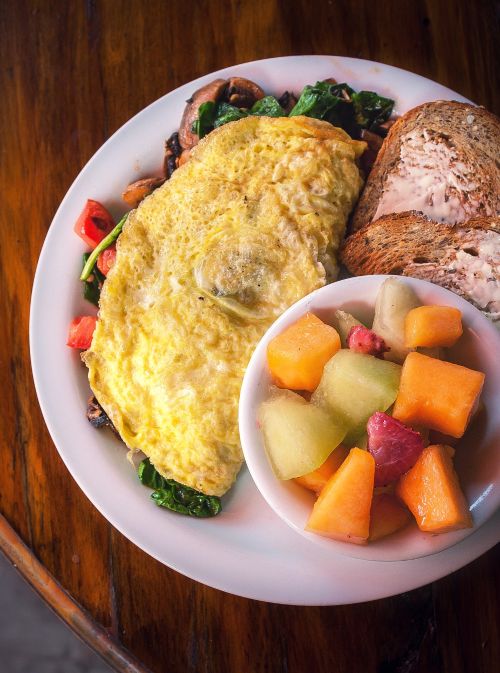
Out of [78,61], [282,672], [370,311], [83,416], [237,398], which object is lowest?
[282,672]

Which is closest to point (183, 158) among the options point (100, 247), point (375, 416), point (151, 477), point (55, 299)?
point (100, 247)

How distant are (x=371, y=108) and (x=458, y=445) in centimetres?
141

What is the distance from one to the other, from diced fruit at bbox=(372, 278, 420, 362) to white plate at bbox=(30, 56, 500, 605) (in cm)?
77

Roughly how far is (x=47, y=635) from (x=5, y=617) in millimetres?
188

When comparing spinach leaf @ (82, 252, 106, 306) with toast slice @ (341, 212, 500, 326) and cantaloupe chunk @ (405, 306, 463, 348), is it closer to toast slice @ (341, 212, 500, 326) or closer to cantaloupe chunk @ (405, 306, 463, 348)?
toast slice @ (341, 212, 500, 326)

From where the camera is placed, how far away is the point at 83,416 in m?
2.55

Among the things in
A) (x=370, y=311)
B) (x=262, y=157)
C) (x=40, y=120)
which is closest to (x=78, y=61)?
(x=40, y=120)

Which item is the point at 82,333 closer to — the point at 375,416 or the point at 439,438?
the point at 375,416

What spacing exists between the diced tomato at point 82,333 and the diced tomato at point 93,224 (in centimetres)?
31

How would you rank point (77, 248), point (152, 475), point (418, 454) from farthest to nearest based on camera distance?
point (77, 248) → point (152, 475) → point (418, 454)

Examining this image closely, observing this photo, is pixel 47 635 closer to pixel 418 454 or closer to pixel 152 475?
pixel 152 475

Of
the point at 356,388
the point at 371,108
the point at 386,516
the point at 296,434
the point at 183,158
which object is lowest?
the point at 386,516

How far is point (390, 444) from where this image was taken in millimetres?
1815

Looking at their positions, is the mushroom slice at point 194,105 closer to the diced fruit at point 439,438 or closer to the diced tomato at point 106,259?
the diced tomato at point 106,259
